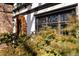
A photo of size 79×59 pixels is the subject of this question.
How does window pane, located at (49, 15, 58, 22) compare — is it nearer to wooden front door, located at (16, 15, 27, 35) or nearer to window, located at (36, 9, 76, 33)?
window, located at (36, 9, 76, 33)

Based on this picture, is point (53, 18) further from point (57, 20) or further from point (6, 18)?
point (6, 18)

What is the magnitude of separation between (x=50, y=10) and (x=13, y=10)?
58 cm

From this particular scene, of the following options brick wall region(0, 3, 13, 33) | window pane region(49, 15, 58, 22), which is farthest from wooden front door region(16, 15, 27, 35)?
window pane region(49, 15, 58, 22)

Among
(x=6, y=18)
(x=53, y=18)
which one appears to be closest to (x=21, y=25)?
(x=6, y=18)

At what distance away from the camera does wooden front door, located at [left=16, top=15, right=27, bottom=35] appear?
12.3ft

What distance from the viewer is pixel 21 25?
3.90m

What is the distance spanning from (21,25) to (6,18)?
25cm

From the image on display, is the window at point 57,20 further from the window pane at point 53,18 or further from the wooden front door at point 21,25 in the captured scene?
the wooden front door at point 21,25

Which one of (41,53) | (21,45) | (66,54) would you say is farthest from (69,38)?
(21,45)

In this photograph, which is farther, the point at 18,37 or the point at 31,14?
the point at 31,14

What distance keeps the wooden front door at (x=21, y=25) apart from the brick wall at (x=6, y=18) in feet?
0.37

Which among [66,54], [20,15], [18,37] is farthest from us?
[20,15]

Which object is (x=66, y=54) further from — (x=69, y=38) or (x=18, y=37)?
(x=18, y=37)

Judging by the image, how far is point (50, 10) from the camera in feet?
12.5
